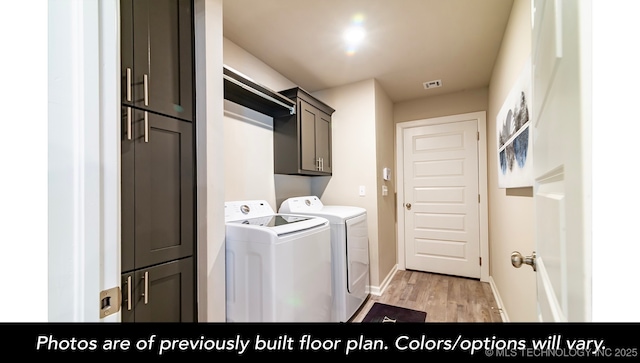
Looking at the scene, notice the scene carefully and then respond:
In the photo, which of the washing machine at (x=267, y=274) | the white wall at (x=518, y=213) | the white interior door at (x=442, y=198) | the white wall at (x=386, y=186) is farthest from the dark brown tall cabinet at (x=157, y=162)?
the white interior door at (x=442, y=198)

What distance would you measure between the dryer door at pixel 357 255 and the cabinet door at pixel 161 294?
49.7 inches

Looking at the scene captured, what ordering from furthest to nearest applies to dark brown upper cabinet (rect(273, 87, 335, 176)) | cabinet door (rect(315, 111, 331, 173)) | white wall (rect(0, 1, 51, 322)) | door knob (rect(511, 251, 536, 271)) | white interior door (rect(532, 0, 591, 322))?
cabinet door (rect(315, 111, 331, 173)), dark brown upper cabinet (rect(273, 87, 335, 176)), door knob (rect(511, 251, 536, 271)), white wall (rect(0, 1, 51, 322)), white interior door (rect(532, 0, 591, 322))

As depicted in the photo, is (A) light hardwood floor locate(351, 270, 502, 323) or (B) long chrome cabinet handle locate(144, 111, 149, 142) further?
(A) light hardwood floor locate(351, 270, 502, 323)

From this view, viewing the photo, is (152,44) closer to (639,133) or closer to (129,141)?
(129,141)

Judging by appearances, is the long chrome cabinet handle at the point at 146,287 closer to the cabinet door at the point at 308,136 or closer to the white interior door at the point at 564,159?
the white interior door at the point at 564,159

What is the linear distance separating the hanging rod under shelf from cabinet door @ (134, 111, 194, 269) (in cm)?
64

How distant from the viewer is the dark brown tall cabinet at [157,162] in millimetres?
880

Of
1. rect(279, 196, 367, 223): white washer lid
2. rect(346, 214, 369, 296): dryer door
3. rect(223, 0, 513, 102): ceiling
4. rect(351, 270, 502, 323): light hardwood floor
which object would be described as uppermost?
rect(223, 0, 513, 102): ceiling

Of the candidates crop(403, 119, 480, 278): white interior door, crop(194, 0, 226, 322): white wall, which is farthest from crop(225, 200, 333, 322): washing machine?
crop(403, 119, 480, 278): white interior door

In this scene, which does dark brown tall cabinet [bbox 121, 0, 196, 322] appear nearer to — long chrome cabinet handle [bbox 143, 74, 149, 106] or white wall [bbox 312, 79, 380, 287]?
long chrome cabinet handle [bbox 143, 74, 149, 106]

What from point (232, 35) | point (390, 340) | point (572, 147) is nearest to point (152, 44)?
point (232, 35)

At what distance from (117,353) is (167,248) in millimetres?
442

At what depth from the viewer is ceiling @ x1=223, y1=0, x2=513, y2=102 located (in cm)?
153

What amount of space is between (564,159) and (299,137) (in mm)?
1913
